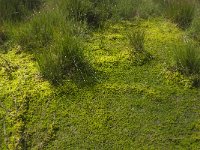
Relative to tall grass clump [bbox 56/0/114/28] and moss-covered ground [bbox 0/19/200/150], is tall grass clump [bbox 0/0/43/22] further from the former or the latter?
moss-covered ground [bbox 0/19/200/150]

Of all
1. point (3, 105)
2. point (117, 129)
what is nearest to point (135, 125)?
point (117, 129)

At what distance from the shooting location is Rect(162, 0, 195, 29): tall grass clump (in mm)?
5102

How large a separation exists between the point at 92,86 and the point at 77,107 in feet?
1.09

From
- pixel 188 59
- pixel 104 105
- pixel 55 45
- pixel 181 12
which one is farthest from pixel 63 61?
pixel 181 12

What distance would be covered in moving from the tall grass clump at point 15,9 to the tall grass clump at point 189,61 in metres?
2.13

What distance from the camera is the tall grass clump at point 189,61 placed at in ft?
13.3

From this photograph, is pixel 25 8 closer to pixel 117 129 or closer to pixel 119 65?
pixel 119 65

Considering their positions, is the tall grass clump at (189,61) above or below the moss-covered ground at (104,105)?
above

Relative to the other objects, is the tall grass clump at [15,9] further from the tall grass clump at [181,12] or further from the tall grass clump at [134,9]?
the tall grass clump at [181,12]

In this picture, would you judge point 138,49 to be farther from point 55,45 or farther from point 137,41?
point 55,45

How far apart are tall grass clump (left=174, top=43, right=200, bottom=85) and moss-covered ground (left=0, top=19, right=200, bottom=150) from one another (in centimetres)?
9

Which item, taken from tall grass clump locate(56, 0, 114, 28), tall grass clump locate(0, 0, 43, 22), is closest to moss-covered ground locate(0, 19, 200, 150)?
tall grass clump locate(56, 0, 114, 28)

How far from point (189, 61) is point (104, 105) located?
1.10 m

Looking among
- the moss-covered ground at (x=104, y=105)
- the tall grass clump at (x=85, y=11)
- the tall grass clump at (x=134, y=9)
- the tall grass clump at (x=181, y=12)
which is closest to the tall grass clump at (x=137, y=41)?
the moss-covered ground at (x=104, y=105)
